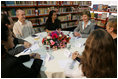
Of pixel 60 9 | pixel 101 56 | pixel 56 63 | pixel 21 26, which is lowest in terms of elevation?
pixel 56 63

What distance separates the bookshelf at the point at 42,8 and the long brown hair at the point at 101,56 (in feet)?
10.4

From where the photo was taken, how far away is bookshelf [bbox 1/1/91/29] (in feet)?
10.9

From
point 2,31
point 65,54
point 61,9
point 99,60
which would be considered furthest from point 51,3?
point 99,60

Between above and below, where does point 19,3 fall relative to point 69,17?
above

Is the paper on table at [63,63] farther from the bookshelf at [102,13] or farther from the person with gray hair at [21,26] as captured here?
the bookshelf at [102,13]

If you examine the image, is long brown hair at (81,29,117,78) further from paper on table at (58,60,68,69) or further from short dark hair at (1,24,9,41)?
short dark hair at (1,24,9,41)

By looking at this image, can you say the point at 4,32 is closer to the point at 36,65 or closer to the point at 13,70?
the point at 13,70

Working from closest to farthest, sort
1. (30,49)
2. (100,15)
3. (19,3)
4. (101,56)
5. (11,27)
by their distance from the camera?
1. (101,56)
2. (11,27)
3. (30,49)
4. (19,3)
5. (100,15)

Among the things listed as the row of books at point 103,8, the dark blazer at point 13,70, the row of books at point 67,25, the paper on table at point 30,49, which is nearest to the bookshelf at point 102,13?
the row of books at point 103,8

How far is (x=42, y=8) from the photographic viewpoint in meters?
3.77

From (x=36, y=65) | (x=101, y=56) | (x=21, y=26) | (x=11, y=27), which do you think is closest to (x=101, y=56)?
(x=101, y=56)

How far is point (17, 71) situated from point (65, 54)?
29.9 inches

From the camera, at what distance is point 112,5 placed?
13.3 ft

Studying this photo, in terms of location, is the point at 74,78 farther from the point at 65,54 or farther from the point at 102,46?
the point at 102,46
